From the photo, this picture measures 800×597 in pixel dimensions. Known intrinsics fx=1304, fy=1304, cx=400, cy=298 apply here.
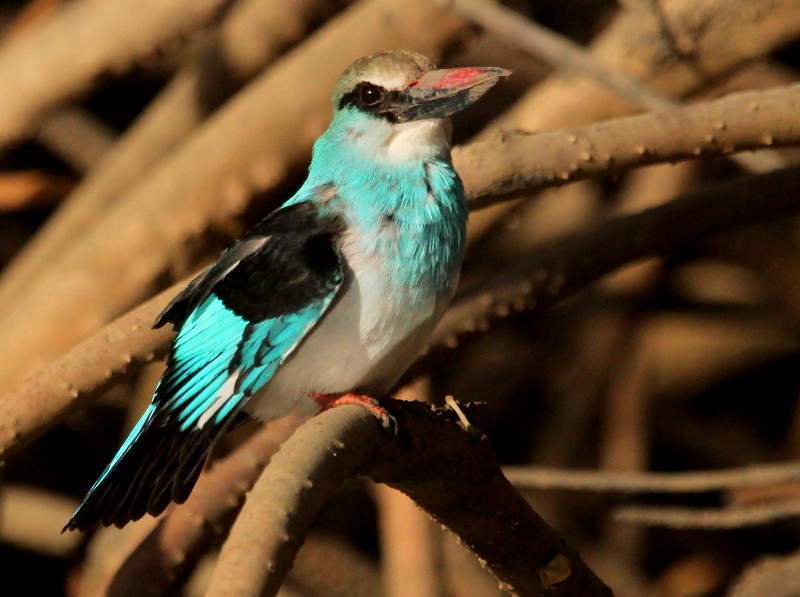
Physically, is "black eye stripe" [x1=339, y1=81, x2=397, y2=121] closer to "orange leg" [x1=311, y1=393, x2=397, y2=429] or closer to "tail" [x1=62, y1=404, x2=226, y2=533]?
"orange leg" [x1=311, y1=393, x2=397, y2=429]

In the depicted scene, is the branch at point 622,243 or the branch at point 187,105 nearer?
the branch at point 622,243

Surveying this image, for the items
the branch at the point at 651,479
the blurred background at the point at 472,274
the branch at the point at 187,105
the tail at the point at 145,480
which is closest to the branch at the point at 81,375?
the blurred background at the point at 472,274

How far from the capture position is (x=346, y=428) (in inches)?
73.2

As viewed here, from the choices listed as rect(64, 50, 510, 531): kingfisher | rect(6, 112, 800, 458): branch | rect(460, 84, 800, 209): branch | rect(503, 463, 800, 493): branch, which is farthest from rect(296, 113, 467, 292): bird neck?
rect(6, 112, 800, 458): branch

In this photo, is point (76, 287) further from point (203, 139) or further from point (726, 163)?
point (726, 163)

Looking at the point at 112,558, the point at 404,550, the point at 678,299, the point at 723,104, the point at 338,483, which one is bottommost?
the point at 678,299

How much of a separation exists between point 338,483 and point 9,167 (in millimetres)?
3292

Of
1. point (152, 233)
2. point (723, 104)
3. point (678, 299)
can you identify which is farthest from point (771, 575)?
point (678, 299)

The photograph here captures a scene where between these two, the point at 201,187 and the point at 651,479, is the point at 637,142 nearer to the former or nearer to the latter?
the point at 651,479

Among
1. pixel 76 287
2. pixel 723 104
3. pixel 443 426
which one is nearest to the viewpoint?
pixel 443 426

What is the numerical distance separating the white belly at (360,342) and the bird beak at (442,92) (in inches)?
Answer: 12.2

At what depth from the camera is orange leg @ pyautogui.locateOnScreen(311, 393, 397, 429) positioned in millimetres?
1990

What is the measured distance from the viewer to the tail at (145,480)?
196 cm

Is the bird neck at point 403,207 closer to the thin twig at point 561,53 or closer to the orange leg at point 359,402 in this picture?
the orange leg at point 359,402
